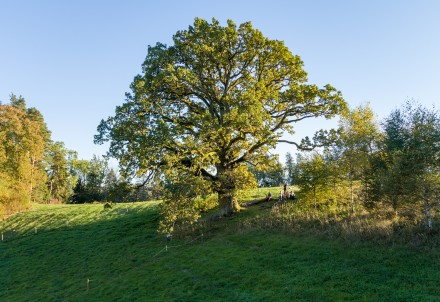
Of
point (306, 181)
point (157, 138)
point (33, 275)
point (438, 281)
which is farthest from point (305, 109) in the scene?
point (33, 275)

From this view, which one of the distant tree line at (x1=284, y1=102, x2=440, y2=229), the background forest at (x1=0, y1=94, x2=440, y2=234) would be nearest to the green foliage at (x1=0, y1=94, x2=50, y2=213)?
the background forest at (x1=0, y1=94, x2=440, y2=234)

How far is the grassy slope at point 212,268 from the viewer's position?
15797 mm

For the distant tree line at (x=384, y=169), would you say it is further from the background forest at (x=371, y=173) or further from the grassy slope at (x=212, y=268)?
the grassy slope at (x=212, y=268)

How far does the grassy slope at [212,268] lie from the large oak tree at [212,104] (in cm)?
696

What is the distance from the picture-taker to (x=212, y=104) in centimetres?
3222

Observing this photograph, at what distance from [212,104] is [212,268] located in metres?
16.3

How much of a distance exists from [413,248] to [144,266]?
18771 mm

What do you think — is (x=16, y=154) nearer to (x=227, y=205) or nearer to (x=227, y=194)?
(x=227, y=205)

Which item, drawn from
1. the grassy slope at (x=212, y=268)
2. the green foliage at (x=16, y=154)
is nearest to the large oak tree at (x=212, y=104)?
the grassy slope at (x=212, y=268)

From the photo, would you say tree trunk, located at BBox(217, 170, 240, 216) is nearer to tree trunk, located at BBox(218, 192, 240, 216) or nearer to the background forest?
tree trunk, located at BBox(218, 192, 240, 216)

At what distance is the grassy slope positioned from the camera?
51.8 ft

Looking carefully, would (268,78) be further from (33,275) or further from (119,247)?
(33,275)

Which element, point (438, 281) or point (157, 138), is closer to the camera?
point (438, 281)

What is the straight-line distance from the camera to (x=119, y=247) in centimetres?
3195
